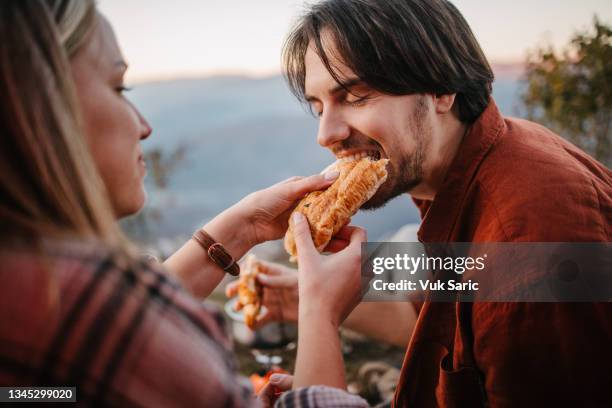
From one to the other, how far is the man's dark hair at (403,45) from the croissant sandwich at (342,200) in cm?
53

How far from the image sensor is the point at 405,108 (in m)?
2.86

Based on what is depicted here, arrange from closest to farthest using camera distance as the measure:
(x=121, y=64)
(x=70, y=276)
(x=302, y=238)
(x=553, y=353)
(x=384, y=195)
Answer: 1. (x=70, y=276)
2. (x=121, y=64)
3. (x=553, y=353)
4. (x=302, y=238)
5. (x=384, y=195)

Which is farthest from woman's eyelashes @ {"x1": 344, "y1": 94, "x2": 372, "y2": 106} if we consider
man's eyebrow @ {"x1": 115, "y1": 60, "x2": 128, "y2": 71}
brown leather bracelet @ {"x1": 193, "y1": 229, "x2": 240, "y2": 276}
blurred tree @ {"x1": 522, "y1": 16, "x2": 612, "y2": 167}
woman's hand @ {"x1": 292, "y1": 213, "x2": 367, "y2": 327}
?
blurred tree @ {"x1": 522, "y1": 16, "x2": 612, "y2": 167}

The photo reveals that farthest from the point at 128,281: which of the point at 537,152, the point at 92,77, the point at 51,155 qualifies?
the point at 537,152

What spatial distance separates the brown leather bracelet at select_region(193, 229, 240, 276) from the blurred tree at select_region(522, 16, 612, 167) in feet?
13.5

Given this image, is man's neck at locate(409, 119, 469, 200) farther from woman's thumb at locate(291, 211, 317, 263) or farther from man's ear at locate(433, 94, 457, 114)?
woman's thumb at locate(291, 211, 317, 263)

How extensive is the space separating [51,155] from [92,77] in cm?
42

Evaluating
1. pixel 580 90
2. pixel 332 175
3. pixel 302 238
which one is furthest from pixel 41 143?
pixel 580 90

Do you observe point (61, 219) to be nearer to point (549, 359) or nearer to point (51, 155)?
point (51, 155)

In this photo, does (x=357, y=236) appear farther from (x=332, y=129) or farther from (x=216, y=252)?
(x=216, y=252)

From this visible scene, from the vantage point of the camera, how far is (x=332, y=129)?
2.91 metres

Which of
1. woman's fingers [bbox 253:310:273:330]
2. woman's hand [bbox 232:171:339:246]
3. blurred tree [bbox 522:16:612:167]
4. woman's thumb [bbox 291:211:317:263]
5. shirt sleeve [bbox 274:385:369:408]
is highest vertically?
blurred tree [bbox 522:16:612:167]

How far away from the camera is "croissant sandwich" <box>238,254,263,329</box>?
3209 mm

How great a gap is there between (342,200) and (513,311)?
1.03 metres
